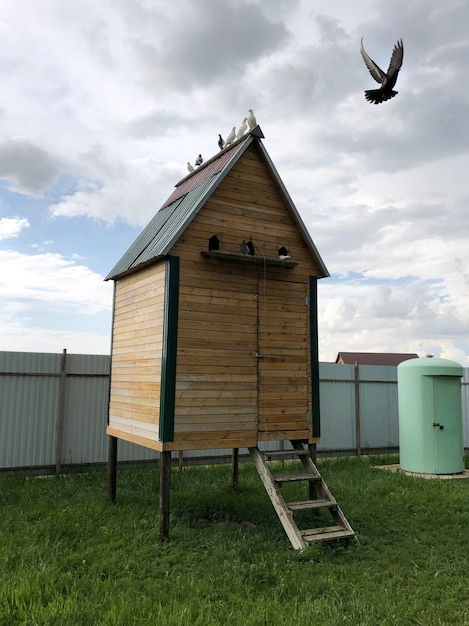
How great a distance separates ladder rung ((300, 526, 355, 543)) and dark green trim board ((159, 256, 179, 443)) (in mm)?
2189

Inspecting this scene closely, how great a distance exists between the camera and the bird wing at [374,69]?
25.2 feet

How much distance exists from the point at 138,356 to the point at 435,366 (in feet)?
24.1

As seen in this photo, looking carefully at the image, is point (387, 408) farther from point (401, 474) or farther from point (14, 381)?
point (14, 381)

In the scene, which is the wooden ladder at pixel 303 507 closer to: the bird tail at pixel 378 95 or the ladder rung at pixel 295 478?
the ladder rung at pixel 295 478

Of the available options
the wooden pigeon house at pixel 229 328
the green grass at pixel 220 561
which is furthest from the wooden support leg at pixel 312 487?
the green grass at pixel 220 561

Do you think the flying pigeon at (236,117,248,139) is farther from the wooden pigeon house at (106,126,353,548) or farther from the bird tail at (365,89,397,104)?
the bird tail at (365,89,397,104)

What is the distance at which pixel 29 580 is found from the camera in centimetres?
536

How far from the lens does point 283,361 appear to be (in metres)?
8.18

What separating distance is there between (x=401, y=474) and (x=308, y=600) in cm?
696

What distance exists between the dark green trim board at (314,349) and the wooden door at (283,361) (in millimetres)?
87

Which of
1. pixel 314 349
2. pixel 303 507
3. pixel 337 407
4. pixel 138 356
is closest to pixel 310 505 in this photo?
pixel 303 507

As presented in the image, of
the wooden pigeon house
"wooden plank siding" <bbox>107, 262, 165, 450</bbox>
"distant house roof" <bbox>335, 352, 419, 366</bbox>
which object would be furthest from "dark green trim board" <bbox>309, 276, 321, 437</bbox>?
"distant house roof" <bbox>335, 352, 419, 366</bbox>

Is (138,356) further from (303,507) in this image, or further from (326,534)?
(326,534)

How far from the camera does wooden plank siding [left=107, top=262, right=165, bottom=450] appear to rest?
766cm
